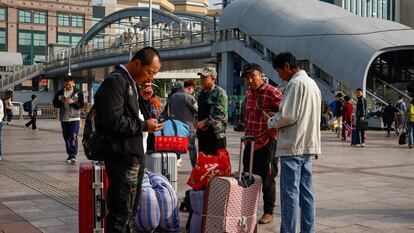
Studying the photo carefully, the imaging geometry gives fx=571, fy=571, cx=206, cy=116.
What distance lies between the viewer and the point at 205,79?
695 cm

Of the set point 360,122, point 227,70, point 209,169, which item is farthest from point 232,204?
point 227,70

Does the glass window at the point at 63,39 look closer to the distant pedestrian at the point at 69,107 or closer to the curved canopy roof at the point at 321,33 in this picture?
the curved canopy roof at the point at 321,33

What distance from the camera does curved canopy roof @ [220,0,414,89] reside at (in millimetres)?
32219

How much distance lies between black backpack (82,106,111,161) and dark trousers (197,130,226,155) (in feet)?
9.70

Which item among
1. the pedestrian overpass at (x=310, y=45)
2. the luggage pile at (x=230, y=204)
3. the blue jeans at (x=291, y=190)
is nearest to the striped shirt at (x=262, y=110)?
the luggage pile at (x=230, y=204)

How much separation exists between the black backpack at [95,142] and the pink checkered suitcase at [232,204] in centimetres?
139

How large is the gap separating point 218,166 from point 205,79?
1.65 m

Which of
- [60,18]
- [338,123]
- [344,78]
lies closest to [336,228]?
[338,123]

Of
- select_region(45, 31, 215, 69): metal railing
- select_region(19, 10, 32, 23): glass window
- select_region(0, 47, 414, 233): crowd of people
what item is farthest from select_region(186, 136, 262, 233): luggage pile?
select_region(19, 10, 32, 23): glass window

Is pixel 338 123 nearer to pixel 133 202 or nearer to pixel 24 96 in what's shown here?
pixel 133 202

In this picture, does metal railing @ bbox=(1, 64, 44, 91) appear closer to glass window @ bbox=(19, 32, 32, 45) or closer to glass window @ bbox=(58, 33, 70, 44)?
glass window @ bbox=(19, 32, 32, 45)

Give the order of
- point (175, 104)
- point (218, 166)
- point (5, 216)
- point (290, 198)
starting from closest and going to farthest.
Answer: point (290, 198) < point (218, 166) < point (5, 216) < point (175, 104)

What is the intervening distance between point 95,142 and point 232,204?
1.61 metres

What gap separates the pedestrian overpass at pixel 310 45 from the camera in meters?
32.6
